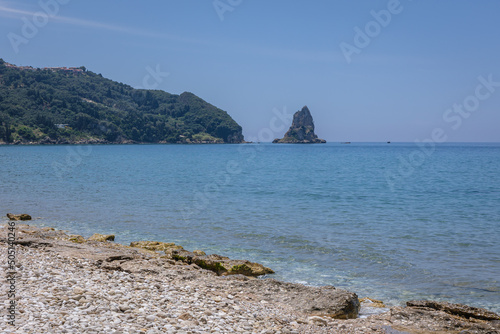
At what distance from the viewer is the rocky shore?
721 cm

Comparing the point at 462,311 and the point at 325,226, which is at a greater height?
the point at 462,311

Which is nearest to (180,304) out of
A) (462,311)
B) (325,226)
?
(462,311)

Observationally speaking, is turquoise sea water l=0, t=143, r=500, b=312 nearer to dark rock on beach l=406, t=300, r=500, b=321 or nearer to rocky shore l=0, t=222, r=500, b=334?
dark rock on beach l=406, t=300, r=500, b=321

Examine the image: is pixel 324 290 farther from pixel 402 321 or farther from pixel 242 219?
pixel 242 219

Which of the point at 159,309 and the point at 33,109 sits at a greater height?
the point at 33,109

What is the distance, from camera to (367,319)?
897 centimetres

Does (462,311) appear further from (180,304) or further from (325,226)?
(325,226)

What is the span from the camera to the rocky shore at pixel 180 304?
23.7 feet

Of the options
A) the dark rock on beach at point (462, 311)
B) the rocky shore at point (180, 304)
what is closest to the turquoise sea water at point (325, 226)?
the dark rock on beach at point (462, 311)

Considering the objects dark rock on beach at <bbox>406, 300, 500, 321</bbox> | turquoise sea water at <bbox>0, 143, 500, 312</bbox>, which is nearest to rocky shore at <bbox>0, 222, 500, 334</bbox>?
dark rock on beach at <bbox>406, 300, 500, 321</bbox>

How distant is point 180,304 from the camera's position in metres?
8.48

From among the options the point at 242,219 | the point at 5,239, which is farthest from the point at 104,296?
the point at 242,219

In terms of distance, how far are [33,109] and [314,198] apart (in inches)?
6947

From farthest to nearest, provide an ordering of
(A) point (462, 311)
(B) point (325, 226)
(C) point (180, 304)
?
(B) point (325, 226), (A) point (462, 311), (C) point (180, 304)
